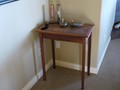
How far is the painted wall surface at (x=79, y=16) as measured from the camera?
7.34 feet

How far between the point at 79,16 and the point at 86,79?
865mm

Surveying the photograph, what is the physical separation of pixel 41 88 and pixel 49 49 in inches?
24.4

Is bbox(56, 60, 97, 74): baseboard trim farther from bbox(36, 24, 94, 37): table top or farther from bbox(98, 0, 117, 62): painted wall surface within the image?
bbox(36, 24, 94, 37): table top

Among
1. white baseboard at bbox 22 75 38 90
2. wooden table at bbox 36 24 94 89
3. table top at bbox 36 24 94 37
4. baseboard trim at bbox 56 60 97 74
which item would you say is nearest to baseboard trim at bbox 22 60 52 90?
white baseboard at bbox 22 75 38 90

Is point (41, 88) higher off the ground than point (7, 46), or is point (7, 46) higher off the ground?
point (7, 46)

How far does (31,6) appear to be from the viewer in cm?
210

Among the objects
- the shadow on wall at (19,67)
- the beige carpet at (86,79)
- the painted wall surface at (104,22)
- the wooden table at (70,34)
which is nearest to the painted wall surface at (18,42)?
the shadow on wall at (19,67)

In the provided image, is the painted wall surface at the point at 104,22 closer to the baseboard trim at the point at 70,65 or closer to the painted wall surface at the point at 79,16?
the painted wall surface at the point at 79,16

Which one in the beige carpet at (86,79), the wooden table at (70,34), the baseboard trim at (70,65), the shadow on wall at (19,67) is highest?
the wooden table at (70,34)

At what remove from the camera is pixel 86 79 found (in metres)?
2.46

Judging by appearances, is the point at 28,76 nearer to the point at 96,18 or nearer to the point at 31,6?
the point at 31,6

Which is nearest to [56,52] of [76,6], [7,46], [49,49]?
[49,49]

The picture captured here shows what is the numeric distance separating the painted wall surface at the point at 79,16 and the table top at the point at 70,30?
0.12m

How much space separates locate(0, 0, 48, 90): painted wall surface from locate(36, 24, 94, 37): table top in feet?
0.65
